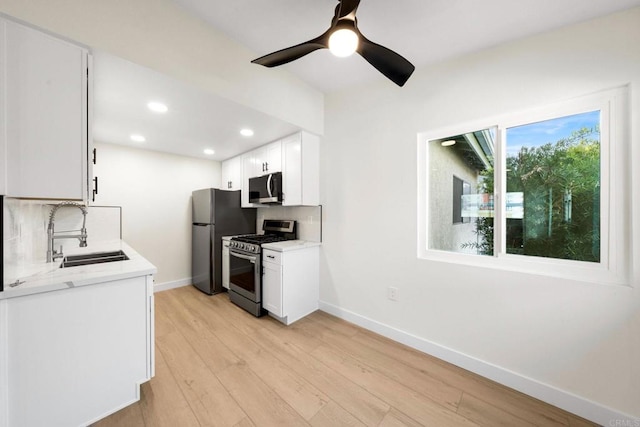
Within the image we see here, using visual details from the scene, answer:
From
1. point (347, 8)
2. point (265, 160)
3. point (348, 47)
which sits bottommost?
point (265, 160)

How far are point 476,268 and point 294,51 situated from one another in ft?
6.95

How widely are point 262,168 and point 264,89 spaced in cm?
130

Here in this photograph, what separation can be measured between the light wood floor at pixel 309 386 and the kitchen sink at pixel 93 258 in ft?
2.97

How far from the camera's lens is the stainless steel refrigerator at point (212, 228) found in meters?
3.50

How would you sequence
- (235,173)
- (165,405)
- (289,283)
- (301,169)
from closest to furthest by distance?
(165,405)
(289,283)
(301,169)
(235,173)

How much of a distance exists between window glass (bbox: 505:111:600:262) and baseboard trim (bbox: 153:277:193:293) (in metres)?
4.45

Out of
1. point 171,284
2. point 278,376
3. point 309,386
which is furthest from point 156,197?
point 309,386

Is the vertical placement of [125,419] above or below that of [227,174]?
below

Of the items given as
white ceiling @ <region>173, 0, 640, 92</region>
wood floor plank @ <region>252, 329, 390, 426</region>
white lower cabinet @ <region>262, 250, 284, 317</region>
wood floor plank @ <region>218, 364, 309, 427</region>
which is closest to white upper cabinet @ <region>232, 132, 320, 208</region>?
white lower cabinet @ <region>262, 250, 284, 317</region>

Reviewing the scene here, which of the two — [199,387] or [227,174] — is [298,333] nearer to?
[199,387]

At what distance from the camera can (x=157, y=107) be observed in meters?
2.14

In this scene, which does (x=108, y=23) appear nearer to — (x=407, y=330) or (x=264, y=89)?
(x=264, y=89)

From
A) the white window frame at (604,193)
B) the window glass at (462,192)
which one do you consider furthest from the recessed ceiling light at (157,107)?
the white window frame at (604,193)

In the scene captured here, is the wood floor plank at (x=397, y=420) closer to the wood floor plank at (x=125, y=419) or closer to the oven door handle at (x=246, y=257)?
the wood floor plank at (x=125, y=419)
